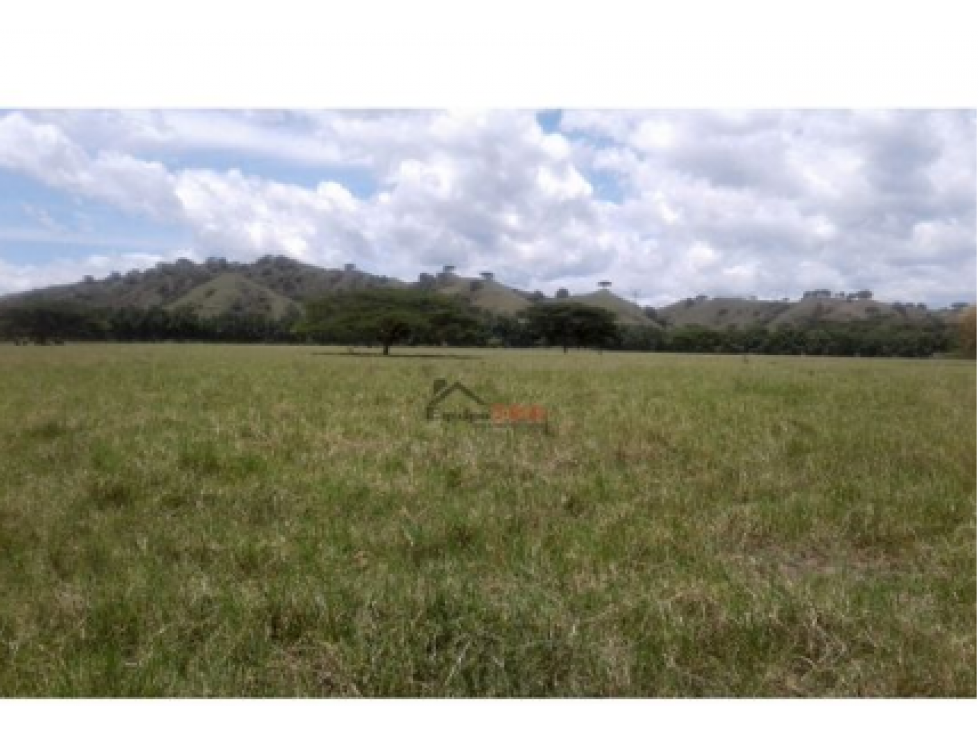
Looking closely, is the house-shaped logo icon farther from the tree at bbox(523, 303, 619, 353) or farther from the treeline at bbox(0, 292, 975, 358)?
the tree at bbox(523, 303, 619, 353)

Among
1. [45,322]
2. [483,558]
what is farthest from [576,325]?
[483,558]

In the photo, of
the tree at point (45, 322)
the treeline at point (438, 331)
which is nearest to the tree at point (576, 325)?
the treeline at point (438, 331)

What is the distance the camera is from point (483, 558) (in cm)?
530

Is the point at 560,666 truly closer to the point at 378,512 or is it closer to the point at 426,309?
the point at 378,512

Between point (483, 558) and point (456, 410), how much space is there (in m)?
7.32

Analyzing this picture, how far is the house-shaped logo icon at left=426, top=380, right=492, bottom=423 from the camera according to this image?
1124cm

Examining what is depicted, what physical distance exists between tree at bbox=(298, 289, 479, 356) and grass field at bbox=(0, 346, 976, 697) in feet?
159

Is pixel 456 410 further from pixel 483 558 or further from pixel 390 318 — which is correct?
pixel 390 318

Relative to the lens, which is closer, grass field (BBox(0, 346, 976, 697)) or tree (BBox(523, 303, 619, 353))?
grass field (BBox(0, 346, 976, 697))

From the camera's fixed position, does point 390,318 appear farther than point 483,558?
Yes

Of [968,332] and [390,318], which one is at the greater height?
[390,318]

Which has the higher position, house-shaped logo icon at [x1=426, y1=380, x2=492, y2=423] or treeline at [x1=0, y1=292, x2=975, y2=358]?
treeline at [x1=0, y1=292, x2=975, y2=358]

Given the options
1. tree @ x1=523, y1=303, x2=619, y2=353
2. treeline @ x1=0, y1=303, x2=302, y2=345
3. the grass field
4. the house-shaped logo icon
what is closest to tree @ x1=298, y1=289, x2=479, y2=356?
treeline @ x1=0, y1=303, x2=302, y2=345
